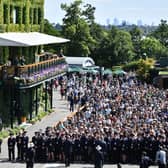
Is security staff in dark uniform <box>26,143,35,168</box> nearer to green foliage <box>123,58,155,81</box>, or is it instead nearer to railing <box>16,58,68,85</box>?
railing <box>16,58,68,85</box>

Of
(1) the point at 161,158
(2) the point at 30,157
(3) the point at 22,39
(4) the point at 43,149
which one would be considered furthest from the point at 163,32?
(1) the point at 161,158

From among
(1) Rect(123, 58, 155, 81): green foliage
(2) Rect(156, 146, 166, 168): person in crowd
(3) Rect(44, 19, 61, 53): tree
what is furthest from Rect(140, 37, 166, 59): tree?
(2) Rect(156, 146, 166, 168): person in crowd

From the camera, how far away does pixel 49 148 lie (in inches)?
1394

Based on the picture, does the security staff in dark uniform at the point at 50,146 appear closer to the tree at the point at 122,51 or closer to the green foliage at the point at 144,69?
the green foliage at the point at 144,69

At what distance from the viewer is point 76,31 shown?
329 feet

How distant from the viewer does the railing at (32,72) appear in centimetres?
4394

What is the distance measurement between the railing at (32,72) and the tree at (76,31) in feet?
143

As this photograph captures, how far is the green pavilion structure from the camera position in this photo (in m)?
44.7

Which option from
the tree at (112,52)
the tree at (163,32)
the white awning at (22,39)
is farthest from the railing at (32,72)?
the tree at (163,32)

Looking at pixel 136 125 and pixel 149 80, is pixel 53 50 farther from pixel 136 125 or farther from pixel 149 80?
pixel 136 125

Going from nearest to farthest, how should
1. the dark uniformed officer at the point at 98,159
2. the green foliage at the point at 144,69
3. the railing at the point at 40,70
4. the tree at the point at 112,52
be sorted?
the dark uniformed officer at the point at 98,159
the railing at the point at 40,70
the green foliage at the point at 144,69
the tree at the point at 112,52

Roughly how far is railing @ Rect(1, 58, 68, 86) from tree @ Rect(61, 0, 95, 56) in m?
43.7

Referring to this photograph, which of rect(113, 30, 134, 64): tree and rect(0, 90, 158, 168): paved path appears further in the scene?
rect(113, 30, 134, 64): tree

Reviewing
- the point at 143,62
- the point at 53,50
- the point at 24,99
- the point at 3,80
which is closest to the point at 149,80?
the point at 143,62
